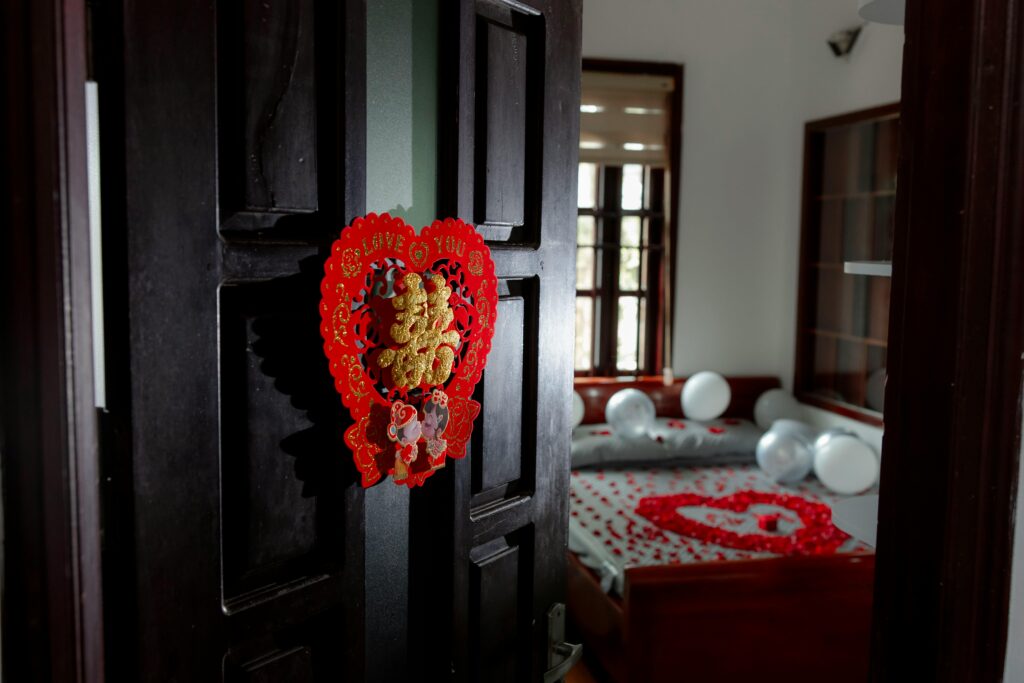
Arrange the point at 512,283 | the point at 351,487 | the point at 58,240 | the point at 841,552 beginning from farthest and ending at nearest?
1. the point at 841,552
2. the point at 512,283
3. the point at 351,487
4. the point at 58,240

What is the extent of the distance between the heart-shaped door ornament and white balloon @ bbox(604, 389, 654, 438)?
2.87 m

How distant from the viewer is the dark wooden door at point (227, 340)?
940 mm

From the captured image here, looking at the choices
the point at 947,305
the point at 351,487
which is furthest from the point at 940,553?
the point at 351,487

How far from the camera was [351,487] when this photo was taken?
48.3 inches

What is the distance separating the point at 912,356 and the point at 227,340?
774 mm

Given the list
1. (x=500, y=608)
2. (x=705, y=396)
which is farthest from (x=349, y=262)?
(x=705, y=396)

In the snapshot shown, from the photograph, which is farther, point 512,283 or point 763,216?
point 763,216

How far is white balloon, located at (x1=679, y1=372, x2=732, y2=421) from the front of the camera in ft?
14.8

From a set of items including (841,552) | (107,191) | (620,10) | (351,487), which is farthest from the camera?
(620,10)

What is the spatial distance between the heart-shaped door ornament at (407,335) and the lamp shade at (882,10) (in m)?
0.76

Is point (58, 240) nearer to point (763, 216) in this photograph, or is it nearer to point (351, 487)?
point (351, 487)

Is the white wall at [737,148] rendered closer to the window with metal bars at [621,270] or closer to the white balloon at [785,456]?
the window with metal bars at [621,270]

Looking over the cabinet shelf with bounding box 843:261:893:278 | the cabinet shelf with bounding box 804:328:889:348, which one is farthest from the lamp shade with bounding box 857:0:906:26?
the cabinet shelf with bounding box 804:328:889:348

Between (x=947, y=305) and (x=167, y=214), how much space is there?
83 centimetres
